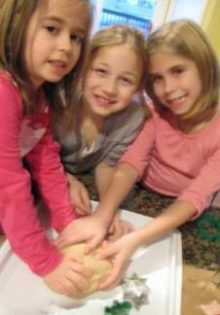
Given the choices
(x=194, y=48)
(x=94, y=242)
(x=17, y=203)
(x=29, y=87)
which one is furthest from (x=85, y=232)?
(x=194, y=48)

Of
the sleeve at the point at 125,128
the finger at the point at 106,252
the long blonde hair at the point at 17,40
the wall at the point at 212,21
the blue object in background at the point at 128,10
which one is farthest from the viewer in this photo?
the blue object in background at the point at 128,10

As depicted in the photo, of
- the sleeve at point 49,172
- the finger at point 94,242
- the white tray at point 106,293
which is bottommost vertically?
the white tray at point 106,293

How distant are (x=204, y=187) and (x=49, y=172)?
268 millimetres

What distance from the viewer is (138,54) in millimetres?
762

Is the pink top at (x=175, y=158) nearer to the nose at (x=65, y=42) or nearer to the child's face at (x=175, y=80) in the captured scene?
the child's face at (x=175, y=80)

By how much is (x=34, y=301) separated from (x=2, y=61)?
12.5 inches

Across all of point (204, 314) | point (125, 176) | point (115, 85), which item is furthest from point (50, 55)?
point (204, 314)

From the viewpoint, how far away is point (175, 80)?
77cm

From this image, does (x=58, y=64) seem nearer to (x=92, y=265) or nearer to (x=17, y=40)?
(x=17, y=40)

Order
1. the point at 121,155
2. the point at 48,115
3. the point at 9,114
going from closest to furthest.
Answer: the point at 9,114, the point at 48,115, the point at 121,155

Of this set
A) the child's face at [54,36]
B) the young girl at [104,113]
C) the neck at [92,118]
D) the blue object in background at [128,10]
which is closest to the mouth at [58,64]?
the child's face at [54,36]

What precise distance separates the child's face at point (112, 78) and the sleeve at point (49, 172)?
11 cm

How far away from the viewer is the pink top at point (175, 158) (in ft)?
2.59

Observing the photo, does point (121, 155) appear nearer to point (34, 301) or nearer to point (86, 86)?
point (86, 86)
